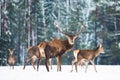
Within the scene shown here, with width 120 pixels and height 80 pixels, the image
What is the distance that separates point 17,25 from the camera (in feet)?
10.6

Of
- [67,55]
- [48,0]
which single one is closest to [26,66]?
[67,55]

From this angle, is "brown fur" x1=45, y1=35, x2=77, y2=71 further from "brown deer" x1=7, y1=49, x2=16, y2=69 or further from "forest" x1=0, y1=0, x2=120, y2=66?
"brown deer" x1=7, y1=49, x2=16, y2=69

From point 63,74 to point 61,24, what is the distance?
466 mm

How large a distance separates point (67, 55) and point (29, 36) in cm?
40

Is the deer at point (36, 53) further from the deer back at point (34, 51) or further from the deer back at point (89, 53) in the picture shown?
the deer back at point (89, 53)

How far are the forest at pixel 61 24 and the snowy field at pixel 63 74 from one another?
8 cm

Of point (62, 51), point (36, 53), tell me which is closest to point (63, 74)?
point (62, 51)

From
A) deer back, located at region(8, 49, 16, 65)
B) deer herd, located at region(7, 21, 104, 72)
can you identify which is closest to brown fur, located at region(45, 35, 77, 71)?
deer herd, located at region(7, 21, 104, 72)

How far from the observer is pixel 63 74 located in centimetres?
296

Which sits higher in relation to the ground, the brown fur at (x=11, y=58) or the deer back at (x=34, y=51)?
the deer back at (x=34, y=51)

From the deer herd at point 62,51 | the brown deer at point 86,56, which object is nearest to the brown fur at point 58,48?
the deer herd at point 62,51

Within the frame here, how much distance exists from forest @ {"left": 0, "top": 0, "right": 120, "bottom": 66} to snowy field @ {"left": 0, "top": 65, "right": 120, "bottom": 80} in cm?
8

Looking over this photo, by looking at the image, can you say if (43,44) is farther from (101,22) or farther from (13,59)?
(101,22)

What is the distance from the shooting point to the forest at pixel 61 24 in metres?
3.08
